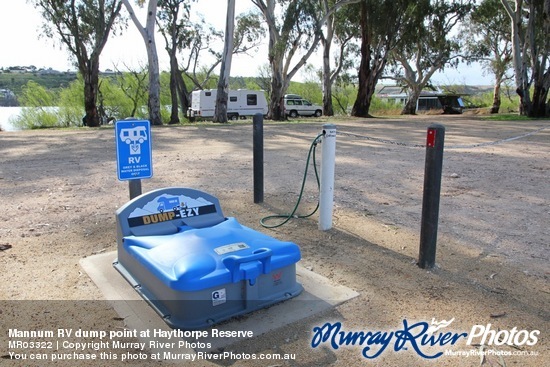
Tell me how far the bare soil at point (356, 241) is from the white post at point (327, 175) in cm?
15

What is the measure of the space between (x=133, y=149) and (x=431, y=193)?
2668mm

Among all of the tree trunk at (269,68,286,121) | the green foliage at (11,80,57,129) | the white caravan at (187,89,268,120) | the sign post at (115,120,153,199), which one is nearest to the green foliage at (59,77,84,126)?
the green foliage at (11,80,57,129)

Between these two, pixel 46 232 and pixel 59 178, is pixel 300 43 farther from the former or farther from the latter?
pixel 46 232

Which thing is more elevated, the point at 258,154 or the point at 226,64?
the point at 226,64

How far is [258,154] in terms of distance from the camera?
5.83m

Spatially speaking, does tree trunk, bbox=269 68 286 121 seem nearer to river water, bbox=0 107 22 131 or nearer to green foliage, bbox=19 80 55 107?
river water, bbox=0 107 22 131

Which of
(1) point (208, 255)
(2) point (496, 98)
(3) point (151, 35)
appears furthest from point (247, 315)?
(2) point (496, 98)

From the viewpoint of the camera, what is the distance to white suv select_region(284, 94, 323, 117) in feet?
127

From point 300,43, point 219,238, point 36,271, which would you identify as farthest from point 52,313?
point 300,43

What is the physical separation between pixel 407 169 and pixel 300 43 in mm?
20195

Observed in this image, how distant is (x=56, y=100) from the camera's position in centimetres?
4566

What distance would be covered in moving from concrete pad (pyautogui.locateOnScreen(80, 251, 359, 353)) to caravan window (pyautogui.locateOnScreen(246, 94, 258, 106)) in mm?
32744

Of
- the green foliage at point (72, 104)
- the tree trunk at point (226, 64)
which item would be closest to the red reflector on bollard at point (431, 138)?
the tree trunk at point (226, 64)

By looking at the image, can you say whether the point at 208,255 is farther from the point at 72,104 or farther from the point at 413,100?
the point at 72,104
